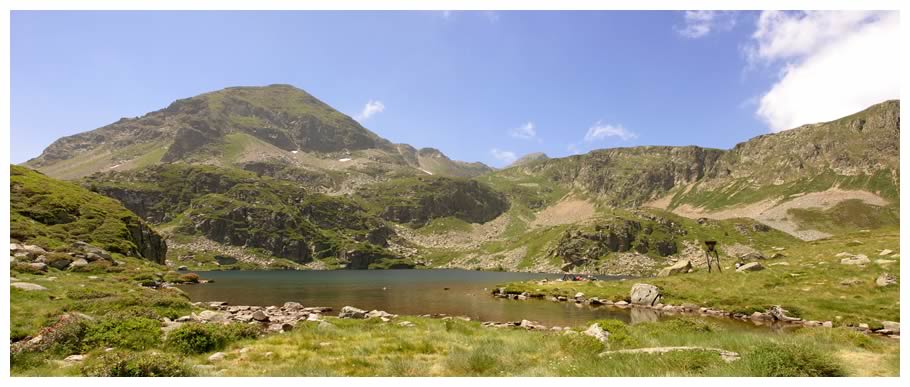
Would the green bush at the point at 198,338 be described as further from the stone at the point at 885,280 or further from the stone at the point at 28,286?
the stone at the point at 885,280

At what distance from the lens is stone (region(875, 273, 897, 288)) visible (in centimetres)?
4388

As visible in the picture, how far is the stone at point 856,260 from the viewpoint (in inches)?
2037

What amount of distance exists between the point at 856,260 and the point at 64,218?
129 meters

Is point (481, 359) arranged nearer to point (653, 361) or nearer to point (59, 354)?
point (653, 361)

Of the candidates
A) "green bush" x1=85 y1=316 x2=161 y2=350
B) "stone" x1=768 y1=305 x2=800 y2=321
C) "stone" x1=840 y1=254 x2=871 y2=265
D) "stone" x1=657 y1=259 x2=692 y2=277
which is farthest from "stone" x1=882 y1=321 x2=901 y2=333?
"green bush" x1=85 y1=316 x2=161 y2=350

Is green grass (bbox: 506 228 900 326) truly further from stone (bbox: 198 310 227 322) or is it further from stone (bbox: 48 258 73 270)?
stone (bbox: 48 258 73 270)

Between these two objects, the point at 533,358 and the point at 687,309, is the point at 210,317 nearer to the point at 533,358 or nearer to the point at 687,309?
the point at 533,358

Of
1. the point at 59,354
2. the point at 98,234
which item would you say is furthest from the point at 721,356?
the point at 98,234

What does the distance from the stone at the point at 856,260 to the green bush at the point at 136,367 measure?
228ft

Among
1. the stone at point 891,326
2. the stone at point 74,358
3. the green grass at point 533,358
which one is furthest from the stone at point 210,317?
the stone at point 891,326

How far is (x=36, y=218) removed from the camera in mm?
74250

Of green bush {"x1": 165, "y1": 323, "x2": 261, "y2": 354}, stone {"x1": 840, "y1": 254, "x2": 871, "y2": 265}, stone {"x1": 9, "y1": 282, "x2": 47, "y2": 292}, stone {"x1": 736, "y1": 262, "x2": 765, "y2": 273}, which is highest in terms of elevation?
stone {"x1": 9, "y1": 282, "x2": 47, "y2": 292}

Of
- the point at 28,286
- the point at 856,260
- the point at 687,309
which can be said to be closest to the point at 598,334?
the point at 687,309

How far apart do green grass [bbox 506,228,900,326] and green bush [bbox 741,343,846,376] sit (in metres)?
32.0
